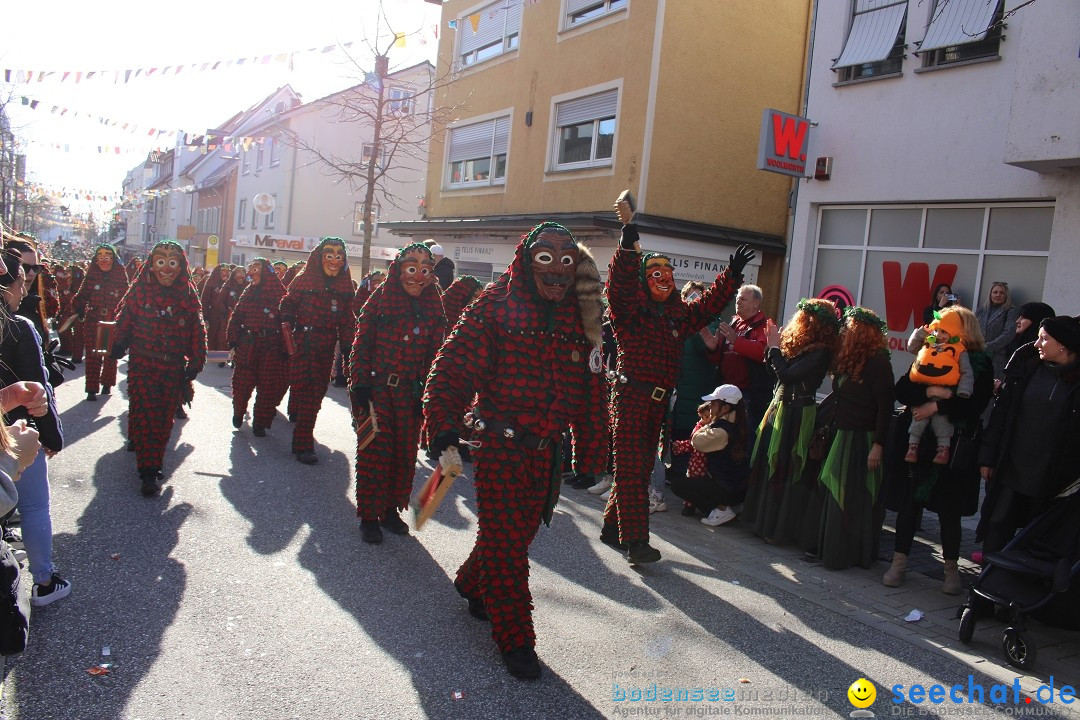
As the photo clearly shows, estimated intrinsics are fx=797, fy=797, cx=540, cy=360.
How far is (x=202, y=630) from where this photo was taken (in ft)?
12.9

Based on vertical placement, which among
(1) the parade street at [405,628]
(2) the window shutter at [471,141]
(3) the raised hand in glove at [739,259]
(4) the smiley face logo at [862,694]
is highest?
(2) the window shutter at [471,141]

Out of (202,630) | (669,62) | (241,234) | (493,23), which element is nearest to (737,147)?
(669,62)

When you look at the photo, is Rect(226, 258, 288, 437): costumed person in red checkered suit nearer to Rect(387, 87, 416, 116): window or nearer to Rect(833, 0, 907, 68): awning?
Rect(387, 87, 416, 116): window

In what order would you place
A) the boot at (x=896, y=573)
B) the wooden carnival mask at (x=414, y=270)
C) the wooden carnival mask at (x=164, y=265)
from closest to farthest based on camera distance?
the boot at (x=896, y=573) < the wooden carnival mask at (x=414, y=270) < the wooden carnival mask at (x=164, y=265)

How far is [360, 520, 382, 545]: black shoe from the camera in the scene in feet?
18.2

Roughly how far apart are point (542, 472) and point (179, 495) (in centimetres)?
381

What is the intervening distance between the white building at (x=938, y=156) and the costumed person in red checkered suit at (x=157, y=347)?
27.7ft

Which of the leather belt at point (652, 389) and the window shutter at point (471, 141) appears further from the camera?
the window shutter at point (471, 141)

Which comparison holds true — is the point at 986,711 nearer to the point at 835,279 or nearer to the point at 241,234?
the point at 835,279

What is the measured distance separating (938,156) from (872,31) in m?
2.20

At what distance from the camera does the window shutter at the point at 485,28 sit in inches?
718

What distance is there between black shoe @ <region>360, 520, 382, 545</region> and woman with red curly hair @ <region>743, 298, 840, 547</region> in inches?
118

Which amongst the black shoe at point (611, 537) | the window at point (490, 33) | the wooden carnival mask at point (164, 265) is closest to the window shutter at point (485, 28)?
the window at point (490, 33)

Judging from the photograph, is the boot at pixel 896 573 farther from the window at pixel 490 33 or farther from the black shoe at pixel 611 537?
the window at pixel 490 33
